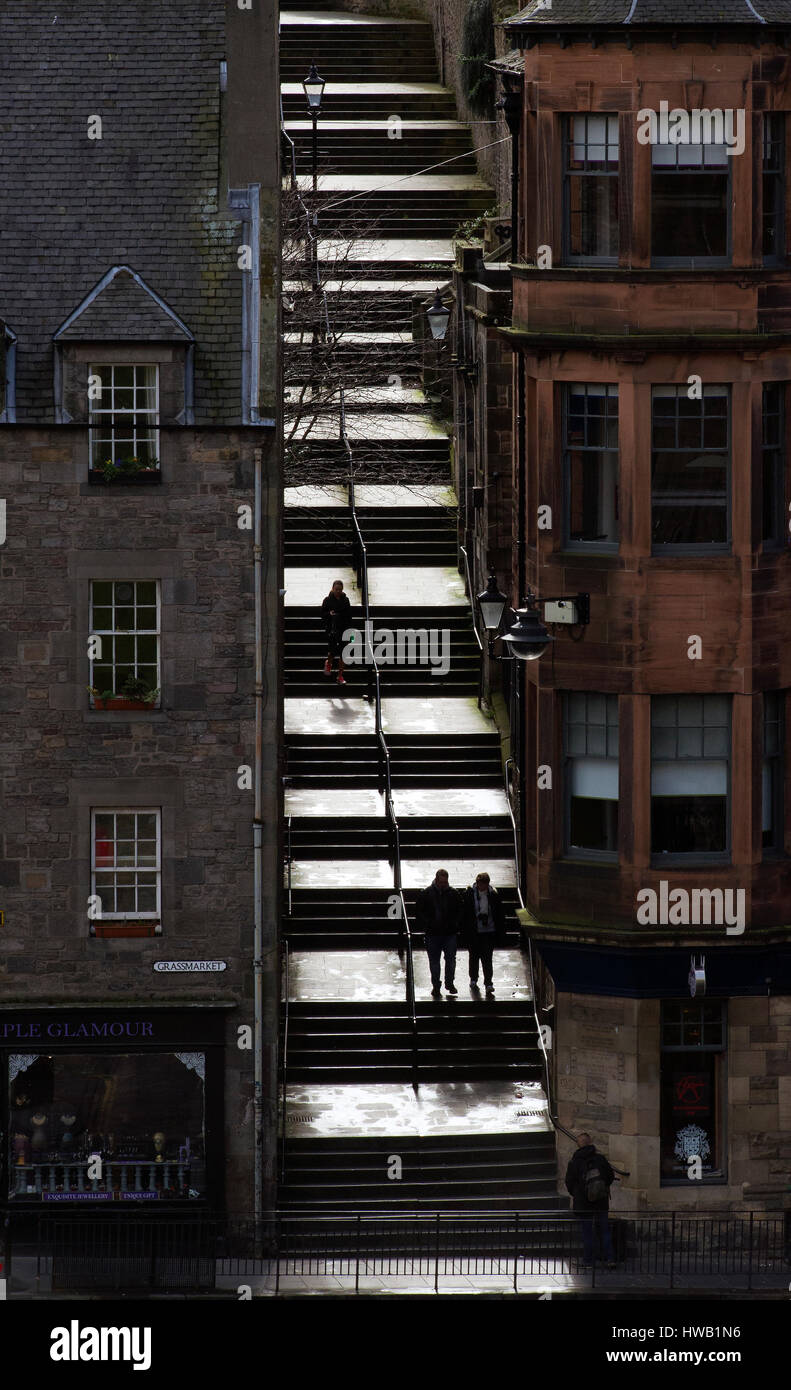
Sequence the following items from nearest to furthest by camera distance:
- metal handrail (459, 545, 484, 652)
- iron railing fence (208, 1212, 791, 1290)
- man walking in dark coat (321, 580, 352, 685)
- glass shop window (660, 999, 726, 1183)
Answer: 1. iron railing fence (208, 1212, 791, 1290)
2. glass shop window (660, 999, 726, 1183)
3. man walking in dark coat (321, 580, 352, 685)
4. metal handrail (459, 545, 484, 652)

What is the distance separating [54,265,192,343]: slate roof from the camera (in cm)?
3791

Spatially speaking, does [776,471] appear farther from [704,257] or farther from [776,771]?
[776,771]

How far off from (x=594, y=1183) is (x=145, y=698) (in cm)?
796

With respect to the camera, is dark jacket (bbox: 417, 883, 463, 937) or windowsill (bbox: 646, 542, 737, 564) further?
dark jacket (bbox: 417, 883, 463, 937)

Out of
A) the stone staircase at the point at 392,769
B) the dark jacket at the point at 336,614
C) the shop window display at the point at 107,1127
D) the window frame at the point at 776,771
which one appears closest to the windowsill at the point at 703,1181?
the stone staircase at the point at 392,769

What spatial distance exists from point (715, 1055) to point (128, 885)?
757 centimetres

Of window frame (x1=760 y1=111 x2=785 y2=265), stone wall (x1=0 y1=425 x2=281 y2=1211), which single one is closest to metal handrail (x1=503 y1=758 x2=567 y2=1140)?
stone wall (x1=0 y1=425 x2=281 y2=1211)

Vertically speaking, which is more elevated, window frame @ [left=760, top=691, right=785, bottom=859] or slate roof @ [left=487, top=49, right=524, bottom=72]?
slate roof @ [left=487, top=49, right=524, bottom=72]

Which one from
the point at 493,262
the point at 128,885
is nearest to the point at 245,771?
the point at 128,885

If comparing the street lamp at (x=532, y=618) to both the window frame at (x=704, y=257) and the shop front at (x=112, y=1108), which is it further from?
the shop front at (x=112, y=1108)

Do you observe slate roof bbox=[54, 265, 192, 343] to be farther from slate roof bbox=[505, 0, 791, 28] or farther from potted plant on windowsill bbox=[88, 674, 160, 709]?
slate roof bbox=[505, 0, 791, 28]

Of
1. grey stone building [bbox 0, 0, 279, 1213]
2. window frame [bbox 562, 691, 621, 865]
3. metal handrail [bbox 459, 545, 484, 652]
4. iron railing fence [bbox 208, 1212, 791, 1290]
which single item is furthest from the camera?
metal handrail [bbox 459, 545, 484, 652]

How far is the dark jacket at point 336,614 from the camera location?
157ft

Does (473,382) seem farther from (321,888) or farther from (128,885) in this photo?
(128,885)
